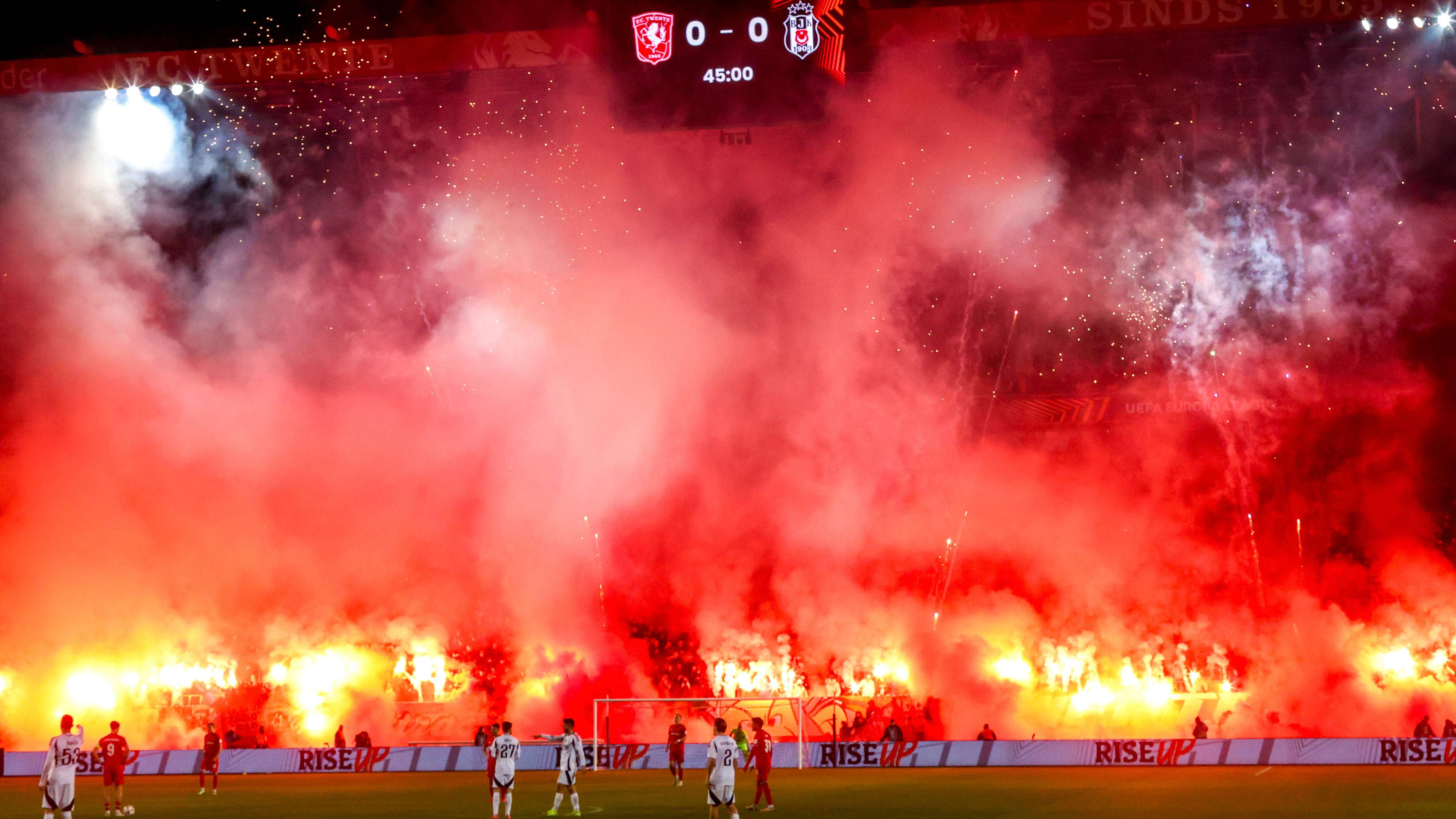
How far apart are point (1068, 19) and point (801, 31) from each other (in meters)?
10.7

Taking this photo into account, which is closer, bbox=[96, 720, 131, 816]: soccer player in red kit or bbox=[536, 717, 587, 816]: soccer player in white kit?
bbox=[536, 717, 587, 816]: soccer player in white kit

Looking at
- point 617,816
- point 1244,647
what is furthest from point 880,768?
point 1244,647

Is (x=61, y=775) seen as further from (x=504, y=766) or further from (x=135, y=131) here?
(x=135, y=131)

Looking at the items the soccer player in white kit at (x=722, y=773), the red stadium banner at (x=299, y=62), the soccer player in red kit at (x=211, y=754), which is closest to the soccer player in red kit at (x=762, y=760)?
the soccer player in white kit at (x=722, y=773)

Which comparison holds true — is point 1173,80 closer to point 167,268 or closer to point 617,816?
point 617,816

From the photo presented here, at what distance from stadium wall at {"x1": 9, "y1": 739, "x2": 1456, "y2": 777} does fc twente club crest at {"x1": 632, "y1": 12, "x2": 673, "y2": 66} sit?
52.2 feet

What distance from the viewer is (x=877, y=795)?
21828 mm

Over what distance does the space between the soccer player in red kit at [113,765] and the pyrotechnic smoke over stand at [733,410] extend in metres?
17.7

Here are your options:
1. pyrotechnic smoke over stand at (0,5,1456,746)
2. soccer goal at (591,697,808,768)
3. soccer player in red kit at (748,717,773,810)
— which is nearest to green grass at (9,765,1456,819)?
soccer player in red kit at (748,717,773,810)

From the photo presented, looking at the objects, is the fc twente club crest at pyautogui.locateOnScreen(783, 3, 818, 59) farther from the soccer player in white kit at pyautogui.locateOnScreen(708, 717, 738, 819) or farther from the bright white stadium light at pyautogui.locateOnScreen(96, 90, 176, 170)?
the bright white stadium light at pyautogui.locateOnScreen(96, 90, 176, 170)

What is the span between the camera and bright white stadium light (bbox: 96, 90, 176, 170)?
116 feet

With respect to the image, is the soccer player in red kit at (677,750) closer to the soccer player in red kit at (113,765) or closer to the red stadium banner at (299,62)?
the soccer player in red kit at (113,765)

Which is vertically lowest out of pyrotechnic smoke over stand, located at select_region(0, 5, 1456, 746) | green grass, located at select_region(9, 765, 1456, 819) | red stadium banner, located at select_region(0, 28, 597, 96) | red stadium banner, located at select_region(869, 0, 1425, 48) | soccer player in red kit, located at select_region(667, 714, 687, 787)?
green grass, located at select_region(9, 765, 1456, 819)

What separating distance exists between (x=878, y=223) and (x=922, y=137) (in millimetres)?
3162
